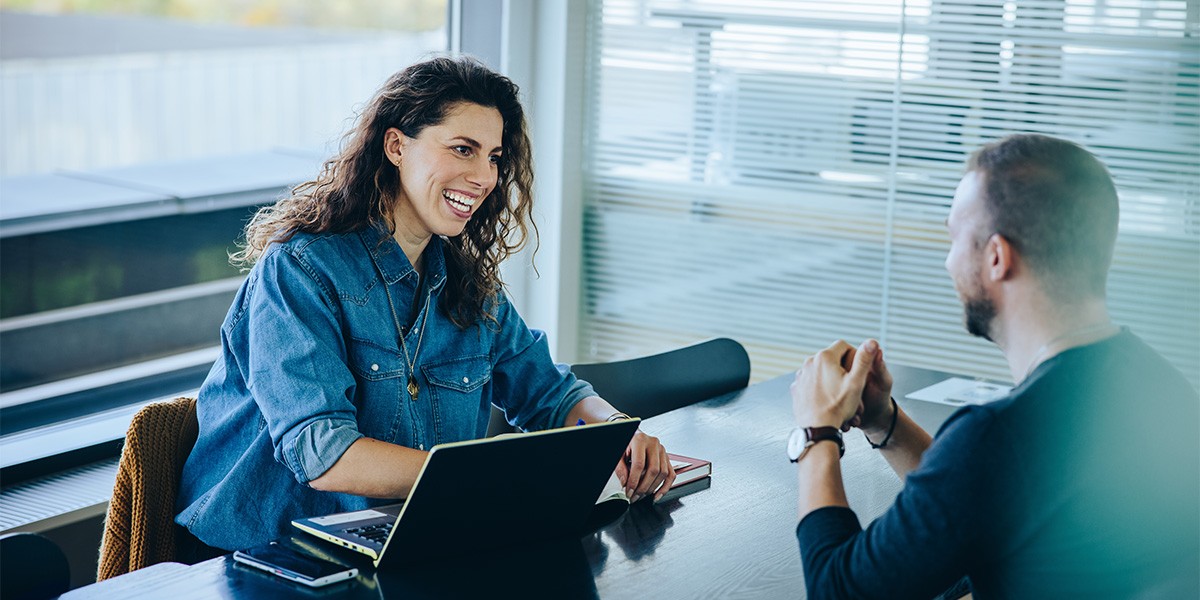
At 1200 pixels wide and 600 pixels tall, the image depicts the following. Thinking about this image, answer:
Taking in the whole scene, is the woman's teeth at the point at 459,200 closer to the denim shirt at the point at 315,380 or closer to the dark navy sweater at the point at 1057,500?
the denim shirt at the point at 315,380

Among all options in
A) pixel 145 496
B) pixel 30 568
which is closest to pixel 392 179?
pixel 145 496

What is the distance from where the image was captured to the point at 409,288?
2078 mm

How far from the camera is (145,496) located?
1896 mm

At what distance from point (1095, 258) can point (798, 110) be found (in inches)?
104

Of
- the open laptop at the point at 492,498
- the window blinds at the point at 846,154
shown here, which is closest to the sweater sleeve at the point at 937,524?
the open laptop at the point at 492,498

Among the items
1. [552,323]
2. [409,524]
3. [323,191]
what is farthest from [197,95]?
[409,524]

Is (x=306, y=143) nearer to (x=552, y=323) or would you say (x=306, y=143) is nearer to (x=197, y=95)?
(x=197, y=95)

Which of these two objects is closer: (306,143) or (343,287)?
(343,287)

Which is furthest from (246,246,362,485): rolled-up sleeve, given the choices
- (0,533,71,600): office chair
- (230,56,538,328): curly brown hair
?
(0,533,71,600): office chair

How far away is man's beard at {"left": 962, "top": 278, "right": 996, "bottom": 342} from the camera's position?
1.40 meters

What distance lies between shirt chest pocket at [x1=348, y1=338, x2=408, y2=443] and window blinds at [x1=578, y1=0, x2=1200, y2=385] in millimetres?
2204

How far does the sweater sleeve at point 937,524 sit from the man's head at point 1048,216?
19cm

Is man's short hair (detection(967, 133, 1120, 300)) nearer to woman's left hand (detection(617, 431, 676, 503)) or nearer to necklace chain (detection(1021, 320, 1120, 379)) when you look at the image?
necklace chain (detection(1021, 320, 1120, 379))

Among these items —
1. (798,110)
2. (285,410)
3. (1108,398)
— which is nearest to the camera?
(1108,398)
